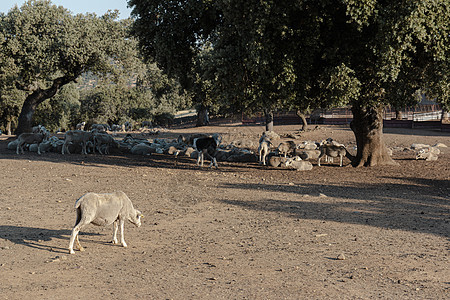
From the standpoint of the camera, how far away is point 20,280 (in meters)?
7.34

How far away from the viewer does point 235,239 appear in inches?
384

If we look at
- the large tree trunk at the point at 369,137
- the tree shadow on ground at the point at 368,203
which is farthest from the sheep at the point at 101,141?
the large tree trunk at the point at 369,137

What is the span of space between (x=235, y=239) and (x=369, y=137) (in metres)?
13.2

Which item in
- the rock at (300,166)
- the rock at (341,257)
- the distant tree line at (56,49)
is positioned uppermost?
the distant tree line at (56,49)

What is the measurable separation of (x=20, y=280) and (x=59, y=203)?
6031mm

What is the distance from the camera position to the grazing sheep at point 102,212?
854 centimetres

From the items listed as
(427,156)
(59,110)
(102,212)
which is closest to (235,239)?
(102,212)

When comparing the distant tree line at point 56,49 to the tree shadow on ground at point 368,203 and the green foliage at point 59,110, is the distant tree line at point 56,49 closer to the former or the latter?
the tree shadow on ground at point 368,203

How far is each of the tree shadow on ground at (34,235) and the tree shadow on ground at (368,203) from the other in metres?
5.17

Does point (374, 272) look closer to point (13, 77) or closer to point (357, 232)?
point (357, 232)

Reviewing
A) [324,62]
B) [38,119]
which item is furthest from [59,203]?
[38,119]

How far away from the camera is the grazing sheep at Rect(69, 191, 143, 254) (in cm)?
854

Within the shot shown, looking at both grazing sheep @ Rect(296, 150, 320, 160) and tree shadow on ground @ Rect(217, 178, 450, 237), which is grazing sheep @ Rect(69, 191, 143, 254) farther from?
grazing sheep @ Rect(296, 150, 320, 160)

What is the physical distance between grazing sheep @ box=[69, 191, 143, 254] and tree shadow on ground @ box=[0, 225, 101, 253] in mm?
710
